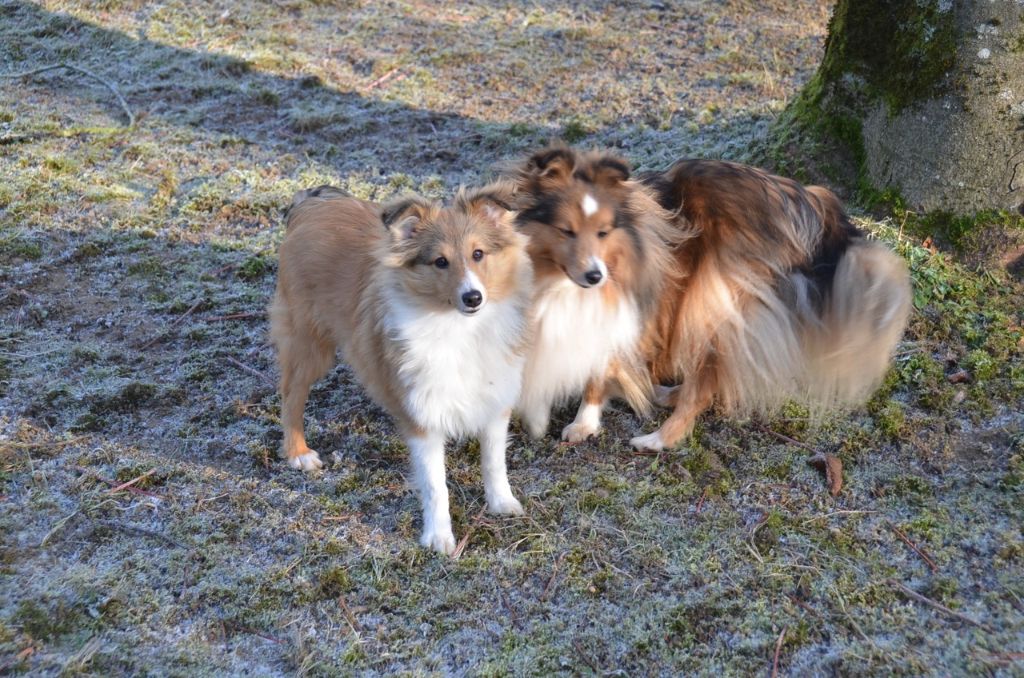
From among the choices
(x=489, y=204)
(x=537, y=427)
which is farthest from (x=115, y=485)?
(x=489, y=204)

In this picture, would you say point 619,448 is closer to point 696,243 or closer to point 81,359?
point 696,243

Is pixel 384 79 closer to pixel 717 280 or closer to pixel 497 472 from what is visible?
pixel 717 280

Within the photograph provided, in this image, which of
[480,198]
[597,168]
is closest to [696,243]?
[597,168]

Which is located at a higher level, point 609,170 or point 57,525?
point 609,170

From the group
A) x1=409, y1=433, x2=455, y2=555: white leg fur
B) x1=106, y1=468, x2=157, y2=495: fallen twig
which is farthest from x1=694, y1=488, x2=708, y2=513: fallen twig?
x1=106, y1=468, x2=157, y2=495: fallen twig

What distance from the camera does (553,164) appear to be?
362 cm

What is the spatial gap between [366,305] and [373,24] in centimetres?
605

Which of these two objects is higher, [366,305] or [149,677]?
[366,305]

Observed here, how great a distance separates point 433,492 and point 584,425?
0.98 m

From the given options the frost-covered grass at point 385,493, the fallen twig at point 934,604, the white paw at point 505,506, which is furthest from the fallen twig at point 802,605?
the white paw at point 505,506

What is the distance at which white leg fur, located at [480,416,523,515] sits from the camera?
11.4ft

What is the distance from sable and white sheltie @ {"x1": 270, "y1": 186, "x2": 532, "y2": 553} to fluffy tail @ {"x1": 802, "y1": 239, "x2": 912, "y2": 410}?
1387 millimetres

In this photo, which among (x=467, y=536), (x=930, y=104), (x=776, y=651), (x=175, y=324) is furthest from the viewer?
(x=175, y=324)

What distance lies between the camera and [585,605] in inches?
122
